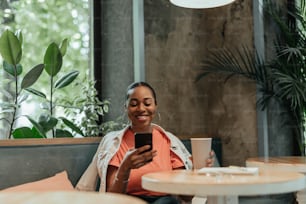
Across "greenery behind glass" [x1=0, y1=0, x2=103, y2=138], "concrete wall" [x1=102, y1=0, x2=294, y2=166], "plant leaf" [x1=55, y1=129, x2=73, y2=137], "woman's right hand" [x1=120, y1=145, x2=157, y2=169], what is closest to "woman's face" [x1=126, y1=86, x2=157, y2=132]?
"woman's right hand" [x1=120, y1=145, x2=157, y2=169]

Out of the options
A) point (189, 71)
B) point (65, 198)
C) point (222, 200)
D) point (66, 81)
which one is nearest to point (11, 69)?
point (66, 81)

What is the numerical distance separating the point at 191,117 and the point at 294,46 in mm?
918

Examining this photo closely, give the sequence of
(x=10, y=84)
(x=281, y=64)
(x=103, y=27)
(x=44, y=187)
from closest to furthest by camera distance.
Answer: (x=44, y=187), (x=281, y=64), (x=10, y=84), (x=103, y=27)

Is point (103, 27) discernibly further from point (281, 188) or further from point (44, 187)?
point (281, 188)

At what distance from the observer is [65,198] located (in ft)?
2.78

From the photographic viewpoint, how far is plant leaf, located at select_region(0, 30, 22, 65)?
2457 mm

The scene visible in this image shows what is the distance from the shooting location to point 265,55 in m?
2.92

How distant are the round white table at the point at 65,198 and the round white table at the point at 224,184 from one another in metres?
0.51

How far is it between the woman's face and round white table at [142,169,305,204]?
0.67 metres

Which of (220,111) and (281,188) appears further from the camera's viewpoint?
(220,111)

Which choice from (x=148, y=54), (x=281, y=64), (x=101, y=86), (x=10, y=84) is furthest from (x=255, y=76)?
(x=10, y=84)

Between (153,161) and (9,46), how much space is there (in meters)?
1.18

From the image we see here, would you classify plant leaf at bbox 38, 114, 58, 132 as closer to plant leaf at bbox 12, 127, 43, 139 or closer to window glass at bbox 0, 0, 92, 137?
plant leaf at bbox 12, 127, 43, 139

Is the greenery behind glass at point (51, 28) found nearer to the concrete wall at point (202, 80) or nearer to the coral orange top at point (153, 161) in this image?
the concrete wall at point (202, 80)
